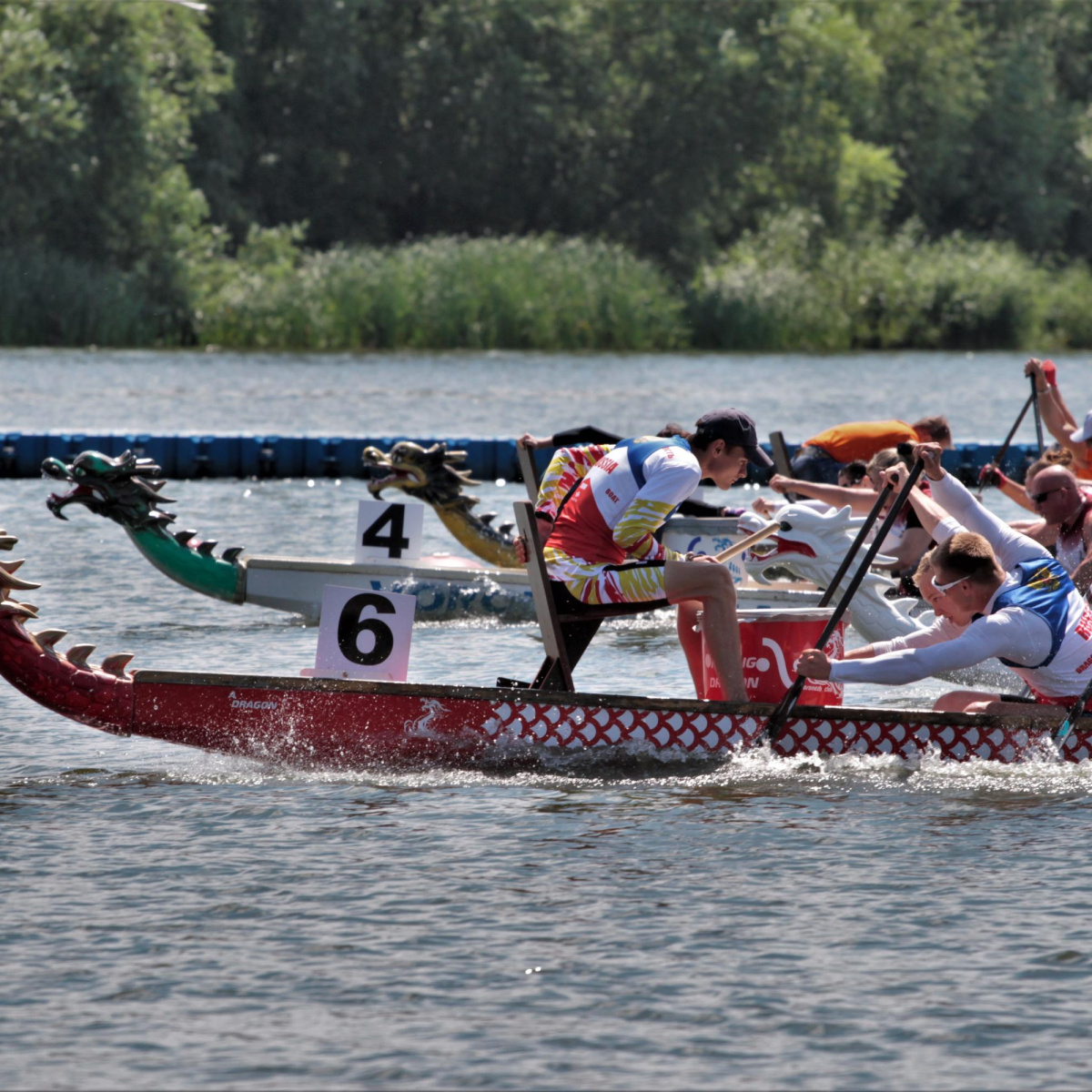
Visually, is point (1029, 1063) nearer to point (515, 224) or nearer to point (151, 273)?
point (151, 273)

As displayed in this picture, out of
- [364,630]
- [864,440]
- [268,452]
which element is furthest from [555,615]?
[268,452]

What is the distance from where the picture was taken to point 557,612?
8.49 m

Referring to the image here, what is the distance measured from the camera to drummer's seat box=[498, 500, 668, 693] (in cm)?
840

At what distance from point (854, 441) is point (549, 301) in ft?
98.4

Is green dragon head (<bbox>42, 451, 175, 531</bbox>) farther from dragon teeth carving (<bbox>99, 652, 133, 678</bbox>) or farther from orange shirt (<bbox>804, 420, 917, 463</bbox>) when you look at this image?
orange shirt (<bbox>804, 420, 917, 463</bbox>)

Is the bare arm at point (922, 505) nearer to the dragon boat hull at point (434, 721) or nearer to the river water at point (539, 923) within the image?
the dragon boat hull at point (434, 721)

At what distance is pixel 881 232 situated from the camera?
59000 mm

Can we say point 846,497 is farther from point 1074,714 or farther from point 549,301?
point 549,301

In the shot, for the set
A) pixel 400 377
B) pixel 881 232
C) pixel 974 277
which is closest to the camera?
pixel 400 377

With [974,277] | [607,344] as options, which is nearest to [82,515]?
[607,344]

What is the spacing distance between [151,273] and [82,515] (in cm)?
2771

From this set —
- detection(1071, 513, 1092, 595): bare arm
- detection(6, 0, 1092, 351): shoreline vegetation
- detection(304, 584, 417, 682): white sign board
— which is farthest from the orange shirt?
detection(6, 0, 1092, 351): shoreline vegetation

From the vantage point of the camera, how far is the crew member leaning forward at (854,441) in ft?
39.2

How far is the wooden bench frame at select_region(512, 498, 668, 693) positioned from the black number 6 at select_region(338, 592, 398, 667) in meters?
0.63
